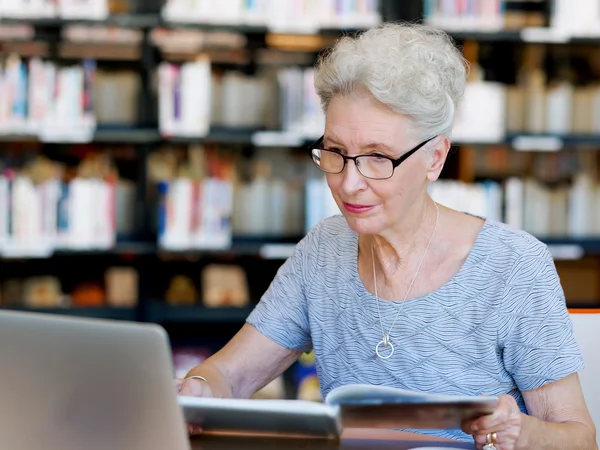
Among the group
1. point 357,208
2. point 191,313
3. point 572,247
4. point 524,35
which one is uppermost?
point 524,35

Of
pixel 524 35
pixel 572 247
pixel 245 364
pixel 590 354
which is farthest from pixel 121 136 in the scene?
pixel 590 354

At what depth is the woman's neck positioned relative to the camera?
164cm

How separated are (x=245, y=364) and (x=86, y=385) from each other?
91 centimetres

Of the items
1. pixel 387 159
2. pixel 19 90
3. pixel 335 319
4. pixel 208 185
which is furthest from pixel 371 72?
pixel 19 90

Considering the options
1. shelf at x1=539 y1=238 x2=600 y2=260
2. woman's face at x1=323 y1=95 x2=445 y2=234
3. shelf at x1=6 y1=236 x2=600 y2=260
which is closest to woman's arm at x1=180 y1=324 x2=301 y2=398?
woman's face at x1=323 y1=95 x2=445 y2=234

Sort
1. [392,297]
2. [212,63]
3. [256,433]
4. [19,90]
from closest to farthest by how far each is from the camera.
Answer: [256,433] → [392,297] → [19,90] → [212,63]

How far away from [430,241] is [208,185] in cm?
202

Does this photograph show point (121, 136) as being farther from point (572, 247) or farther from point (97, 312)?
point (572, 247)

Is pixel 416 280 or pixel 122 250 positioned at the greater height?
pixel 416 280

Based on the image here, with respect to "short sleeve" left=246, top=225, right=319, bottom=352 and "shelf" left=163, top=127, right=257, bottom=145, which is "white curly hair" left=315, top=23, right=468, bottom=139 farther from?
"shelf" left=163, top=127, right=257, bottom=145

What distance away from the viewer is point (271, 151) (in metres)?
3.83

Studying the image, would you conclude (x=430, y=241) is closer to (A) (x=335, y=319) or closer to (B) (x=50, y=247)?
(A) (x=335, y=319)

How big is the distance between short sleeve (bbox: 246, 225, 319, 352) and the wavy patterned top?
1.2 inches

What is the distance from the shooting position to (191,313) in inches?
144
